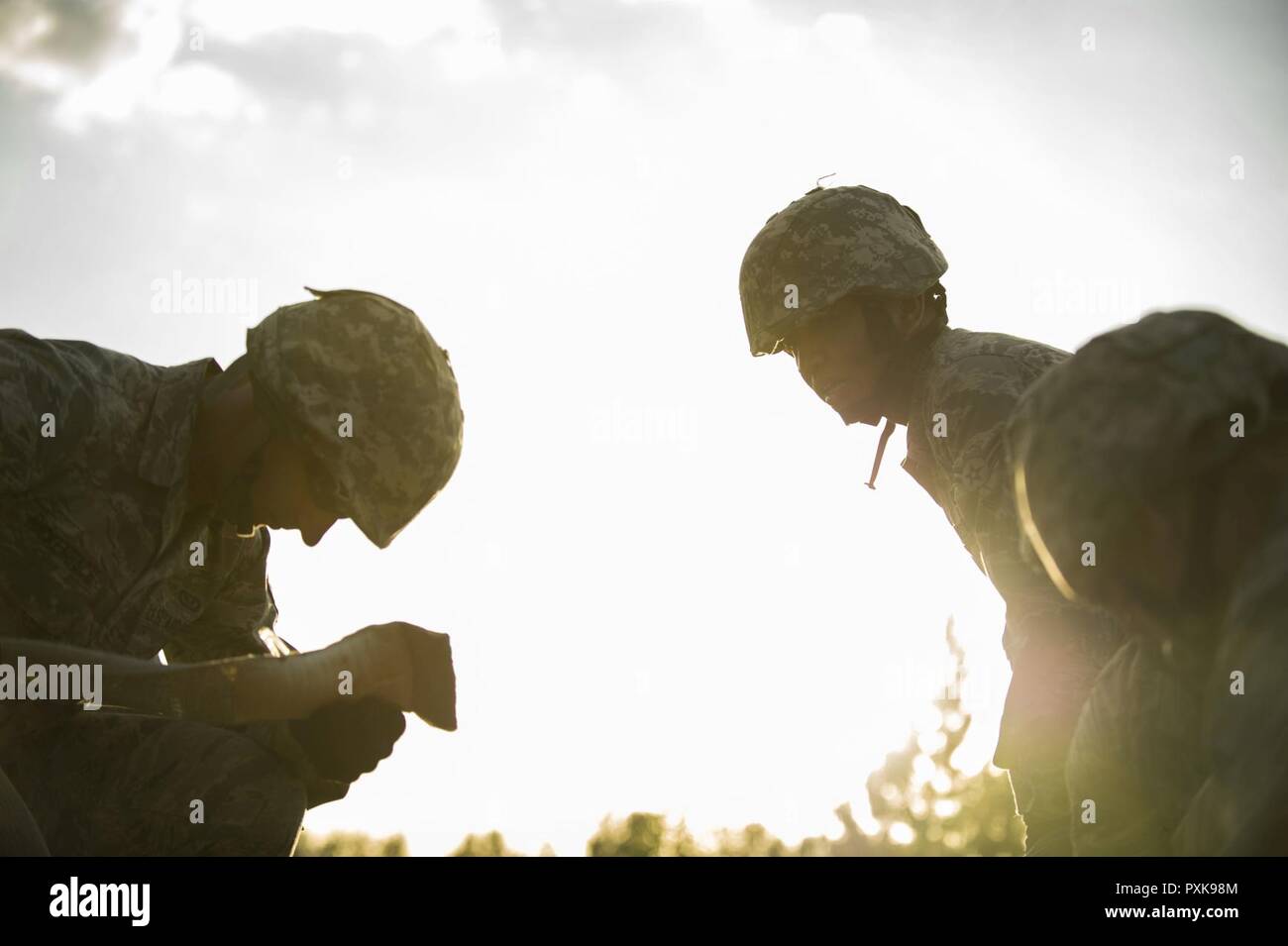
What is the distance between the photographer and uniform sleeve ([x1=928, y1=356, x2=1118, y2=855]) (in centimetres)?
388

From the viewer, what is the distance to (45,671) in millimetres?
3438

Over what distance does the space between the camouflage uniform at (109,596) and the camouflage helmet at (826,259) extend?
8.39 ft

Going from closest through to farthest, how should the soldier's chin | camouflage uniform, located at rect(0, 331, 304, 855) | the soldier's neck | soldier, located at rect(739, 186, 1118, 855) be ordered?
camouflage uniform, located at rect(0, 331, 304, 855) < soldier, located at rect(739, 186, 1118, 855) < the soldier's neck < the soldier's chin

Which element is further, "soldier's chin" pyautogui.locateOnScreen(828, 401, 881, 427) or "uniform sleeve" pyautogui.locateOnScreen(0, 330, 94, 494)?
"soldier's chin" pyautogui.locateOnScreen(828, 401, 881, 427)

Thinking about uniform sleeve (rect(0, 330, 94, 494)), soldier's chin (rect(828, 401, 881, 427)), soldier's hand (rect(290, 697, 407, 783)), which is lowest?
soldier's hand (rect(290, 697, 407, 783))

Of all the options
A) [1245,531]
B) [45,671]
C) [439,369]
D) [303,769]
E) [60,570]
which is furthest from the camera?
[439,369]

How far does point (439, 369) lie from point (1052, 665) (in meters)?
2.64

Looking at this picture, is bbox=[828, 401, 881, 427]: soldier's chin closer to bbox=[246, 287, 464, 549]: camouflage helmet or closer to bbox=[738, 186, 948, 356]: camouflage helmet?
bbox=[738, 186, 948, 356]: camouflage helmet

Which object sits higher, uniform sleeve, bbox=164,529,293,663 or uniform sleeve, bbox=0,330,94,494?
uniform sleeve, bbox=0,330,94,494

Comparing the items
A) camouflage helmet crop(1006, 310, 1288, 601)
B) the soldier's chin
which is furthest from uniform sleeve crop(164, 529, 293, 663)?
camouflage helmet crop(1006, 310, 1288, 601)

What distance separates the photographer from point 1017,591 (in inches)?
160
